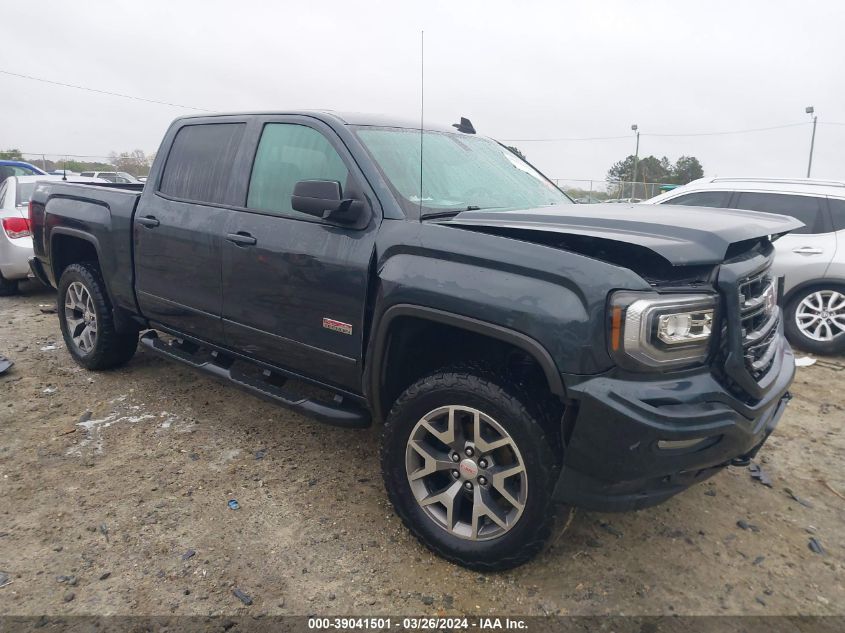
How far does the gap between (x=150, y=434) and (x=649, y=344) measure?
3173 mm

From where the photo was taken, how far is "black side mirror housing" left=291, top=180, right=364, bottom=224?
2.82 meters

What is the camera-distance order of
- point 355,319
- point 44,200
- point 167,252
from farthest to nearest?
point 44,200
point 167,252
point 355,319

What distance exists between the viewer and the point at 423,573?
2686mm

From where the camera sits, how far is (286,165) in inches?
135

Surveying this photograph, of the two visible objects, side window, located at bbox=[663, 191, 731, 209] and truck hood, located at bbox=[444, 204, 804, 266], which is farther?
side window, located at bbox=[663, 191, 731, 209]

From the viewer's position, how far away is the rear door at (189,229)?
3.66 meters

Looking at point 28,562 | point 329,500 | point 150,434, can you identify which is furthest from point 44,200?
point 329,500

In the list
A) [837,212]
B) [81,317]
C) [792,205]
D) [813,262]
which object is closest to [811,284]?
[813,262]

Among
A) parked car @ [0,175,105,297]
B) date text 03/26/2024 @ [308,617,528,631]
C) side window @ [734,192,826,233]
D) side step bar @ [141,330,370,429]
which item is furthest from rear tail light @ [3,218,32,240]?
side window @ [734,192,826,233]

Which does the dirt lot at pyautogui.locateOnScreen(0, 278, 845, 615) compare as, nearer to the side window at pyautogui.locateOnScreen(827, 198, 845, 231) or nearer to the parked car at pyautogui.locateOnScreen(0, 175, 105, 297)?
the side window at pyautogui.locateOnScreen(827, 198, 845, 231)

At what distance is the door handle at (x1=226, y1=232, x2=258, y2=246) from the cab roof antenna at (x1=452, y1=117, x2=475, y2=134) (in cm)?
158

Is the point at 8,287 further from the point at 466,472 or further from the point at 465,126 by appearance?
the point at 466,472

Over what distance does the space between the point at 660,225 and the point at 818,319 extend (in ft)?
15.3

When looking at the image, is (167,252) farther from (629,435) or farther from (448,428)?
(629,435)
